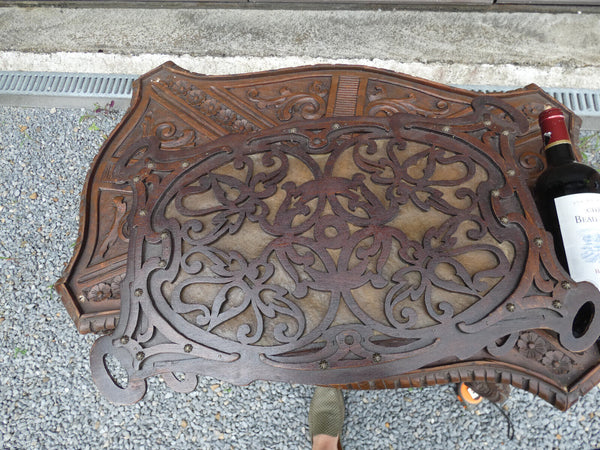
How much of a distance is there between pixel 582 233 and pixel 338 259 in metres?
0.52

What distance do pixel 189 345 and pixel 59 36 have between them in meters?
1.75

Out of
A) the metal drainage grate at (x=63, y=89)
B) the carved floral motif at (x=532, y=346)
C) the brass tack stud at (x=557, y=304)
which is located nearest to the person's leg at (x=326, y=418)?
the carved floral motif at (x=532, y=346)

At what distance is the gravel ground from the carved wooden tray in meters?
0.51

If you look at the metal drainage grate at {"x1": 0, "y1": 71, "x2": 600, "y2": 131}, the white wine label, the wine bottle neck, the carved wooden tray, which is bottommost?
the metal drainage grate at {"x1": 0, "y1": 71, "x2": 600, "y2": 131}

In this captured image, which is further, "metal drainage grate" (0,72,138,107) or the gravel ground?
"metal drainage grate" (0,72,138,107)

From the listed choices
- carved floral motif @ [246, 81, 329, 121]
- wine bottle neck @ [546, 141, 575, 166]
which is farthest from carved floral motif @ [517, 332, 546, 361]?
carved floral motif @ [246, 81, 329, 121]

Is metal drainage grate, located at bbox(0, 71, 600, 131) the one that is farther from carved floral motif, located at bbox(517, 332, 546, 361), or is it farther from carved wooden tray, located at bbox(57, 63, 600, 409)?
carved floral motif, located at bbox(517, 332, 546, 361)

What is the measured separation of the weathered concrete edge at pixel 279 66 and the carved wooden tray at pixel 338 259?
2.05 feet

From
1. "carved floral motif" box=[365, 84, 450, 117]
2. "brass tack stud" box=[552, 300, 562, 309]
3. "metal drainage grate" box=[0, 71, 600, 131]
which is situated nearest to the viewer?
"brass tack stud" box=[552, 300, 562, 309]

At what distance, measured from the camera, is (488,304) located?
0.89 metres

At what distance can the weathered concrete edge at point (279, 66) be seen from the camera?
1697 mm

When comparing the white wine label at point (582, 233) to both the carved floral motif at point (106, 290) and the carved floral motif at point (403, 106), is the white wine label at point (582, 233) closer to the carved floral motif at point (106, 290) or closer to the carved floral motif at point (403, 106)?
the carved floral motif at point (403, 106)

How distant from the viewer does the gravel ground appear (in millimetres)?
1309

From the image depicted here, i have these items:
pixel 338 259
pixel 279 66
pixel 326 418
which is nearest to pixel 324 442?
pixel 326 418
